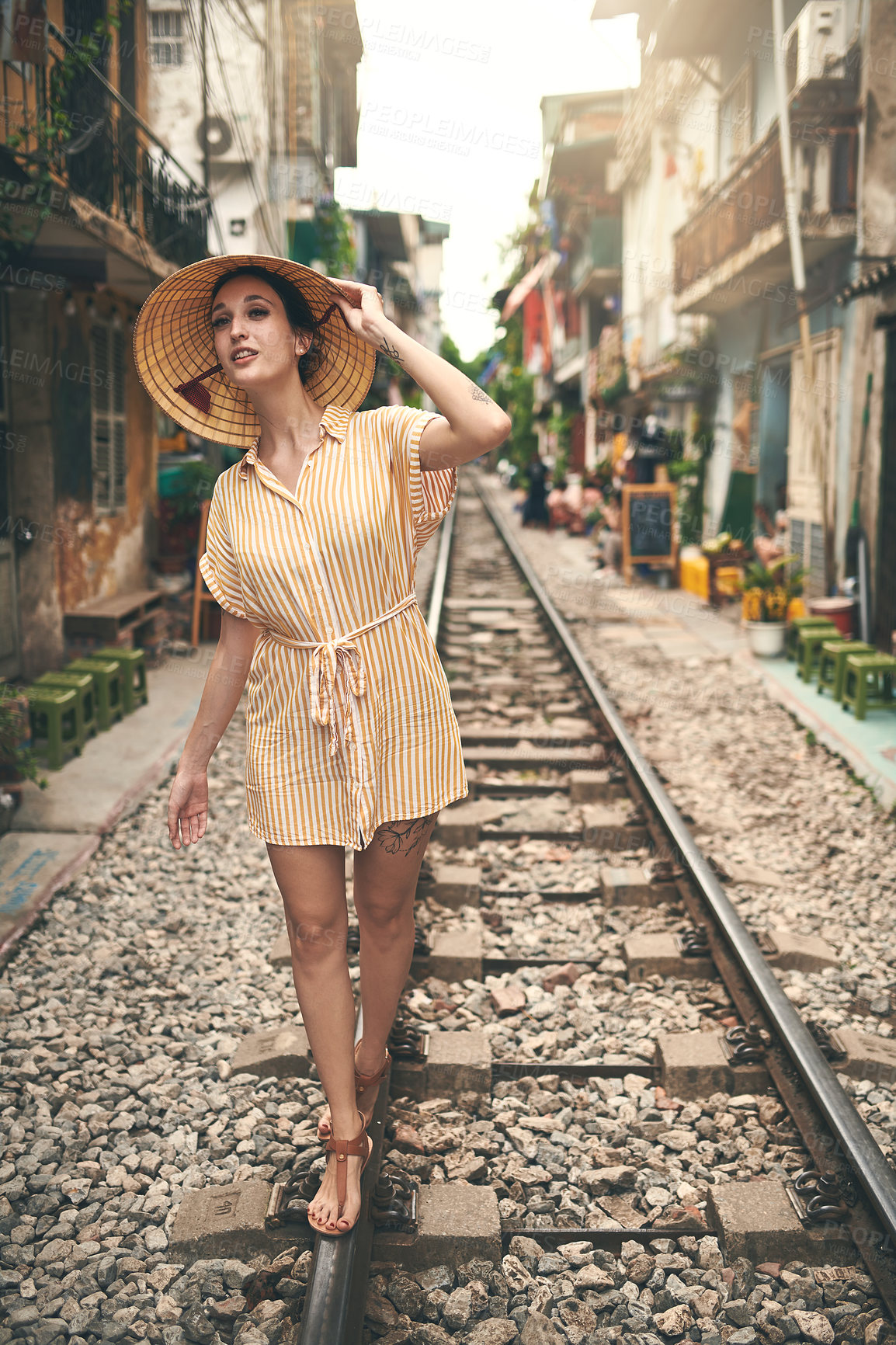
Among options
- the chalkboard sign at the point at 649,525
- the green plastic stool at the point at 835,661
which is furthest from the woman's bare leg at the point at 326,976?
the chalkboard sign at the point at 649,525

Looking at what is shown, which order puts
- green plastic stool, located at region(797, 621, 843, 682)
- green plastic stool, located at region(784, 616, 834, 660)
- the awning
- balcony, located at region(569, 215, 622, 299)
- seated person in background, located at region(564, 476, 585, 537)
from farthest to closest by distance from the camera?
the awning, balcony, located at region(569, 215, 622, 299), seated person in background, located at region(564, 476, 585, 537), green plastic stool, located at region(784, 616, 834, 660), green plastic stool, located at region(797, 621, 843, 682)

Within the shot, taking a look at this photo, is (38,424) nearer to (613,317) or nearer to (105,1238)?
(105,1238)

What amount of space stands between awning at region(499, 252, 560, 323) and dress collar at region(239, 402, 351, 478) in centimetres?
3169

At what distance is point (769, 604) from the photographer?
31.8 ft

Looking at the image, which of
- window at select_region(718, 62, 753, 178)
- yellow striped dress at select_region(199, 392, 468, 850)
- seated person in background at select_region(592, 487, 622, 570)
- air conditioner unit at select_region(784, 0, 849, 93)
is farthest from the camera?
seated person in background at select_region(592, 487, 622, 570)

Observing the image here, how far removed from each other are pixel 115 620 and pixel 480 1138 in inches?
251

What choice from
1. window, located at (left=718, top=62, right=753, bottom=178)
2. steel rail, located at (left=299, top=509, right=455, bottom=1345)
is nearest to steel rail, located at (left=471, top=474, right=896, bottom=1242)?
steel rail, located at (left=299, top=509, right=455, bottom=1345)

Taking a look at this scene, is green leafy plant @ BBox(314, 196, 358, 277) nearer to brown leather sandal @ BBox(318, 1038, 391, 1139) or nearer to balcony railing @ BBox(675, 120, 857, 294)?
balcony railing @ BBox(675, 120, 857, 294)

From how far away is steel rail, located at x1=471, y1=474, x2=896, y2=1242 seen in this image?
248 centimetres

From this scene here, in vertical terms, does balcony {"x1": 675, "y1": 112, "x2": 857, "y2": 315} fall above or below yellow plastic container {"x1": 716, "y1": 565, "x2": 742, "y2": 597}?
above

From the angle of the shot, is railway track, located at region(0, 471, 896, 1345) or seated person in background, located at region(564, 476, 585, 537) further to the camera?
seated person in background, located at region(564, 476, 585, 537)

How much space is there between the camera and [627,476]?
15.6 meters

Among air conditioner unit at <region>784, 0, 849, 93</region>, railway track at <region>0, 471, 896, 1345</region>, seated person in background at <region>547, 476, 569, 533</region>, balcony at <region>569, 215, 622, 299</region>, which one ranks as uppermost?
balcony at <region>569, 215, 622, 299</region>

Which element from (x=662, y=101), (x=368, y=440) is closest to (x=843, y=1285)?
(x=368, y=440)
